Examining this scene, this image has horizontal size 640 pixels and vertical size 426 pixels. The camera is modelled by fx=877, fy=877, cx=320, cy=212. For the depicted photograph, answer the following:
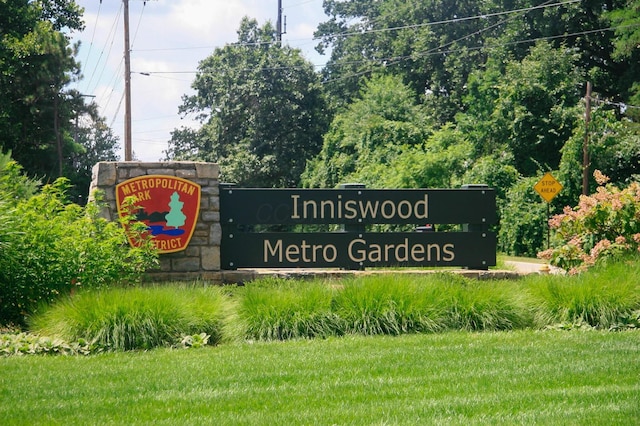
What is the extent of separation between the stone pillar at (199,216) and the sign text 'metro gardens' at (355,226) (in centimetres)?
19

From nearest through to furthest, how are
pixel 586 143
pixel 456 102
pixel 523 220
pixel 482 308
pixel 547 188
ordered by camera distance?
1. pixel 482 308
2. pixel 547 188
3. pixel 586 143
4. pixel 523 220
5. pixel 456 102

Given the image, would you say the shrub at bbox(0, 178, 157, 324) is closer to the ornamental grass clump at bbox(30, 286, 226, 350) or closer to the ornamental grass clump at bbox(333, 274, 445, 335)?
the ornamental grass clump at bbox(30, 286, 226, 350)

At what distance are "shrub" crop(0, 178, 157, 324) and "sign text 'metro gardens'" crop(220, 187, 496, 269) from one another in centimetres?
194

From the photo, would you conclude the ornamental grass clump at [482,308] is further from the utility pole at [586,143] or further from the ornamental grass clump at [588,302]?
the utility pole at [586,143]

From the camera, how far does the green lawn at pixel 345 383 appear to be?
552cm

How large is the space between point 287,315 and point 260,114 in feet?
127

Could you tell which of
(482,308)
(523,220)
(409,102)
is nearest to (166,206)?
(482,308)

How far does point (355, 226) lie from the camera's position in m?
11.8

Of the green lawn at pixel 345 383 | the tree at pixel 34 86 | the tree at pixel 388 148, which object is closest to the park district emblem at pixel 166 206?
the green lawn at pixel 345 383

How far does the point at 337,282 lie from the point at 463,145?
79.7ft

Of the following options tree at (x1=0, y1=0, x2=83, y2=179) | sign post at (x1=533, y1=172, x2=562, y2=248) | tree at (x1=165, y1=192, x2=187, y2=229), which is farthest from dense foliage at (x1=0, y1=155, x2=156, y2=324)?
tree at (x1=0, y1=0, x2=83, y2=179)

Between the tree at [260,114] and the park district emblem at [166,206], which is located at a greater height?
the tree at [260,114]

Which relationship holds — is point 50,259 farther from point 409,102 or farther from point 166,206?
point 409,102

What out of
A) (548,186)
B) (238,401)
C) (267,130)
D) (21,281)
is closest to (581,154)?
(548,186)
